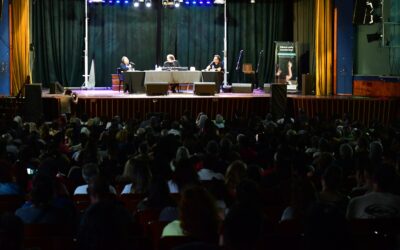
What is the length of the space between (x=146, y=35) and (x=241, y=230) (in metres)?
22.3

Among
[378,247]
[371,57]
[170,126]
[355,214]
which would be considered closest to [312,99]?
[371,57]

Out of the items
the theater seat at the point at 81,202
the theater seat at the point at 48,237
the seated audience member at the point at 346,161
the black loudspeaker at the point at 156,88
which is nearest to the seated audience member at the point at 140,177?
the theater seat at the point at 81,202

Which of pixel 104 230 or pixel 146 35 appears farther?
pixel 146 35

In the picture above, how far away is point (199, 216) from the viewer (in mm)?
3822

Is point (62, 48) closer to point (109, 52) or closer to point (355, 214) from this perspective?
point (109, 52)

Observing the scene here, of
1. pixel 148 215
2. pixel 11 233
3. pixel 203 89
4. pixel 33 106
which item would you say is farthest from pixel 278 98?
pixel 11 233

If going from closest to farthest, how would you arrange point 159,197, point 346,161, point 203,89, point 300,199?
point 300,199 → point 159,197 → point 346,161 → point 203,89

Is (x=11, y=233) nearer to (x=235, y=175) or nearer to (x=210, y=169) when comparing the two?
(x=235, y=175)

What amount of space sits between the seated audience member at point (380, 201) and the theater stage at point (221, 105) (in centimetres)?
1144

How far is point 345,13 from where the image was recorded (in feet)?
66.7

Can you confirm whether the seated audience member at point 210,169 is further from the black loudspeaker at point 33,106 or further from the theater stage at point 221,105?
the black loudspeaker at point 33,106

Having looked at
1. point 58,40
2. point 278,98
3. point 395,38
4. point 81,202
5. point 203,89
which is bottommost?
point 81,202

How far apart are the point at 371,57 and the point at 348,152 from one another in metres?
12.1

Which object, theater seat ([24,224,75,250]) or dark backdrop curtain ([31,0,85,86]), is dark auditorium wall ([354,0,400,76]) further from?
theater seat ([24,224,75,250])
